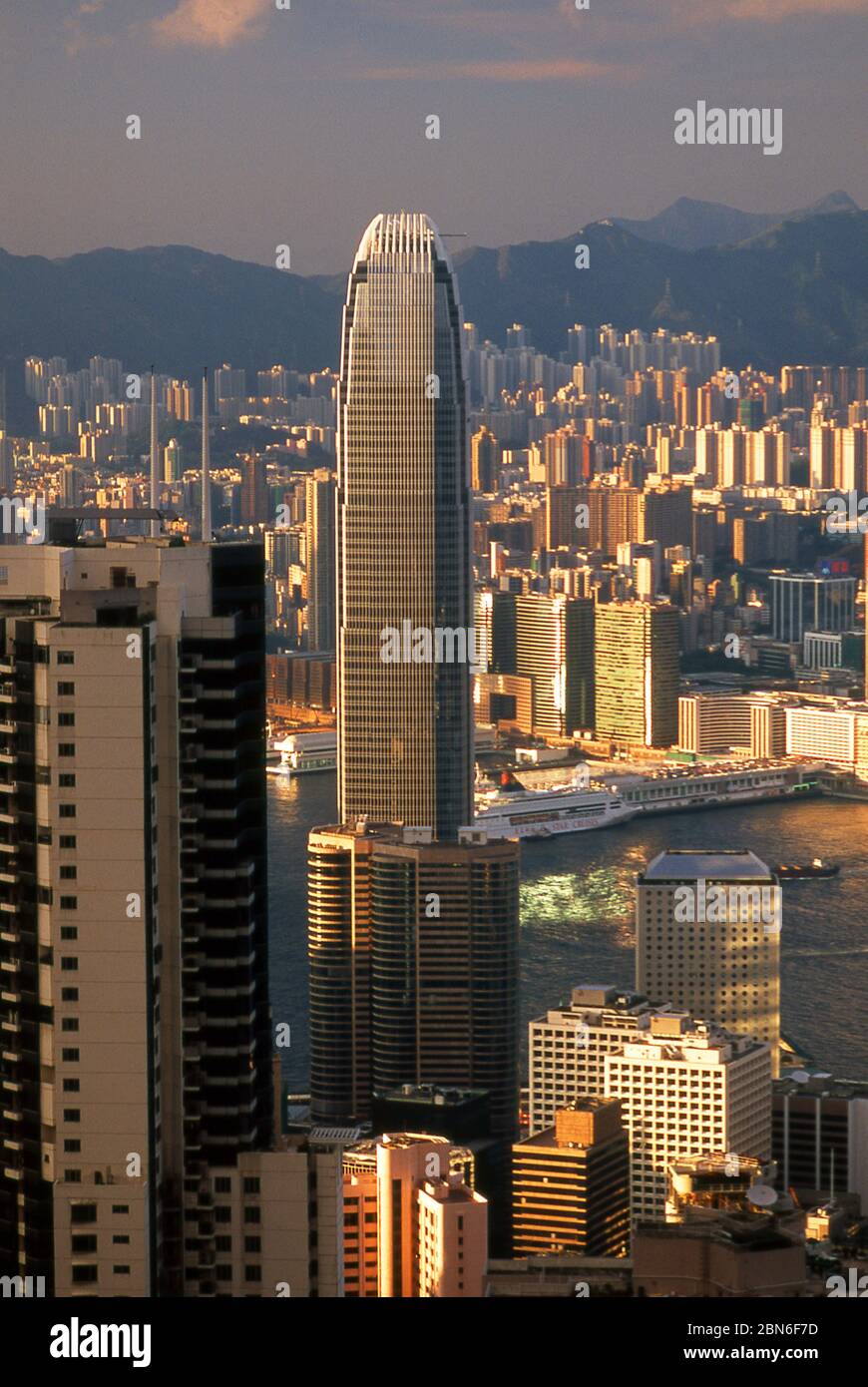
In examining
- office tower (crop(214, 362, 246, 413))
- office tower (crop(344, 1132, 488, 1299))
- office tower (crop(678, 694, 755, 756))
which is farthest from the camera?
office tower (crop(678, 694, 755, 756))

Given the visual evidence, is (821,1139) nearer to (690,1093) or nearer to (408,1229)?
(690,1093)

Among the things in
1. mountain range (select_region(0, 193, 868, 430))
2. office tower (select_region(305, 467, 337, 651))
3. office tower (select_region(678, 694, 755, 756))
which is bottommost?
office tower (select_region(678, 694, 755, 756))

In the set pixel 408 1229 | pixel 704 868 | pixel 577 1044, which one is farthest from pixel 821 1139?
pixel 704 868

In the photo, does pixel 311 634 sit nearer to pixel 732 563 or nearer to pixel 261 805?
pixel 732 563

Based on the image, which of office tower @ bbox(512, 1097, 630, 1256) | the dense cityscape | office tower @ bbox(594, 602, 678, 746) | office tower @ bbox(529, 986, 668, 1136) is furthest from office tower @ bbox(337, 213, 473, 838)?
office tower @ bbox(594, 602, 678, 746)

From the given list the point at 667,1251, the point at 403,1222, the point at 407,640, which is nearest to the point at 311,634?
the point at 407,640

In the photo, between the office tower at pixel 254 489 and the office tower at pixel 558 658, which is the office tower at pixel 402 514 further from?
the office tower at pixel 558 658

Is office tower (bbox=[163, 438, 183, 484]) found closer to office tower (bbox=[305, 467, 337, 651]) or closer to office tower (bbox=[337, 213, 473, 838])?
office tower (bbox=[337, 213, 473, 838])
